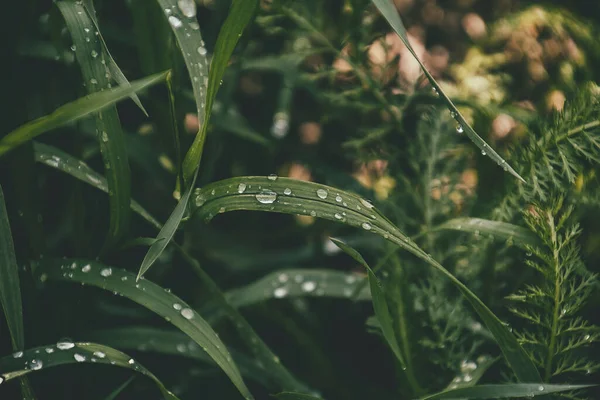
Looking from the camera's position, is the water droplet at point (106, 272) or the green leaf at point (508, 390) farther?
the water droplet at point (106, 272)

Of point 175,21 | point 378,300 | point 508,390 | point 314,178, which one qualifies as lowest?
point 508,390

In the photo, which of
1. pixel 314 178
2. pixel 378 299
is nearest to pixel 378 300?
pixel 378 299

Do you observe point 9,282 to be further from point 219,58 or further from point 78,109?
point 219,58

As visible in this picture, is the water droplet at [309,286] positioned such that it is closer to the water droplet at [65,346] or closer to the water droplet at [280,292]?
the water droplet at [280,292]

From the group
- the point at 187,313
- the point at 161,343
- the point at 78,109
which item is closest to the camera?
the point at 78,109

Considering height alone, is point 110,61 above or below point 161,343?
above

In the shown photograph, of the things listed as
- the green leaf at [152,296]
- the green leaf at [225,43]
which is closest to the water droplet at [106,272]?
the green leaf at [152,296]

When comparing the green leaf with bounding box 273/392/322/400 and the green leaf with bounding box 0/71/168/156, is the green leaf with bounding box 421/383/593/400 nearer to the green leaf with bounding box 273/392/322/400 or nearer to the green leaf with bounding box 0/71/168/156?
the green leaf with bounding box 273/392/322/400
